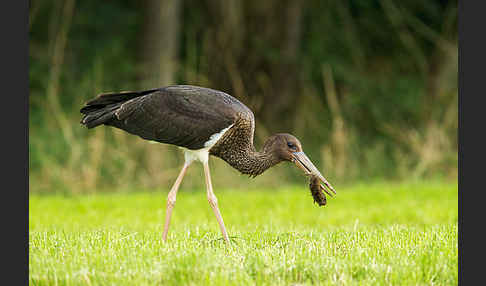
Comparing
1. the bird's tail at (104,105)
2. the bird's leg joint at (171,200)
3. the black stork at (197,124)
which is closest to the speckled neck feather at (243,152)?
the black stork at (197,124)

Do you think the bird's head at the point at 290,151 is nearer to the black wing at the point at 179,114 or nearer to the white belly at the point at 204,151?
the black wing at the point at 179,114

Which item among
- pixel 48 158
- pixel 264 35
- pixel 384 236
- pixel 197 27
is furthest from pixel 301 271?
pixel 197 27

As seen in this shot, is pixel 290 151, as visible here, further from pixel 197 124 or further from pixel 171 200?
pixel 171 200

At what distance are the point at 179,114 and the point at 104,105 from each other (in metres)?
0.81

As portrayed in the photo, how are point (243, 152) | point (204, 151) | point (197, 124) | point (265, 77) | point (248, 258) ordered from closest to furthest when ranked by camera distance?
point (248, 258) → point (197, 124) → point (204, 151) → point (243, 152) → point (265, 77)

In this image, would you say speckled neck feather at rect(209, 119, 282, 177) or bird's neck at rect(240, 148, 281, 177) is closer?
speckled neck feather at rect(209, 119, 282, 177)

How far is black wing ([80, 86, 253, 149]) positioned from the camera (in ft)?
20.6

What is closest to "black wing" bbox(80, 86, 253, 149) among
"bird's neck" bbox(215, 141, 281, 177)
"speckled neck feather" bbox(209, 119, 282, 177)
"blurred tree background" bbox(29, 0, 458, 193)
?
"speckled neck feather" bbox(209, 119, 282, 177)

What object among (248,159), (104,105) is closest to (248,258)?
(248,159)

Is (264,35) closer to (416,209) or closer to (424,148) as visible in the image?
(424,148)

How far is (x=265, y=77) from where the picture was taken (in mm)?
14906

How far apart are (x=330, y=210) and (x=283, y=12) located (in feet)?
20.4

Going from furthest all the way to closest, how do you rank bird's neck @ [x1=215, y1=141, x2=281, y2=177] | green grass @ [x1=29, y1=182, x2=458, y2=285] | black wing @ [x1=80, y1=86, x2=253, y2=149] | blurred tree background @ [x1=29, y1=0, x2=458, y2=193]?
blurred tree background @ [x1=29, y1=0, x2=458, y2=193] < bird's neck @ [x1=215, y1=141, x2=281, y2=177] < black wing @ [x1=80, y1=86, x2=253, y2=149] < green grass @ [x1=29, y1=182, x2=458, y2=285]

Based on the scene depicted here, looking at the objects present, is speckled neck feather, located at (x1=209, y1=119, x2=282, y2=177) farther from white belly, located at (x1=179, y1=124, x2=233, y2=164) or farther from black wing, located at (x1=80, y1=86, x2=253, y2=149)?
black wing, located at (x1=80, y1=86, x2=253, y2=149)
